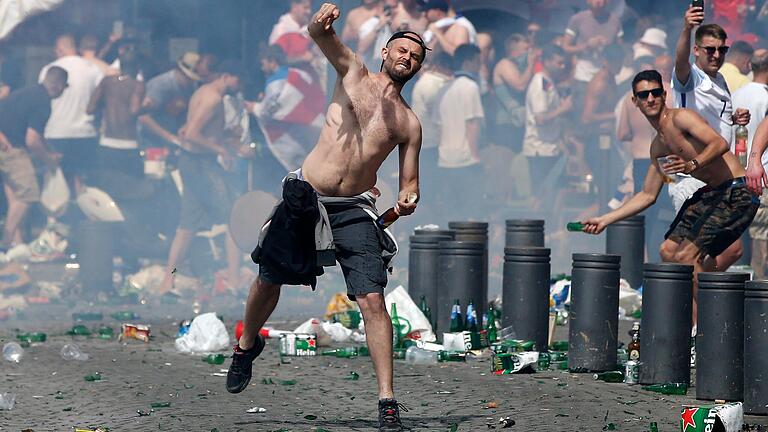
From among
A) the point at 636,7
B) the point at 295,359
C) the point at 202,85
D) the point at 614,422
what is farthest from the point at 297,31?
the point at 614,422

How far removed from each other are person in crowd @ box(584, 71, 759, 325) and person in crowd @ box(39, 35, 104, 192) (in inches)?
329

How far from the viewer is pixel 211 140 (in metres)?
18.4

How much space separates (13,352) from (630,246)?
616 centimetres

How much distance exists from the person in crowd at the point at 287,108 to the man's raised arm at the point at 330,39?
10.3 metres

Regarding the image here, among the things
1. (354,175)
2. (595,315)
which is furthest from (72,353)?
(354,175)

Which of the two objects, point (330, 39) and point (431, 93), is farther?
point (431, 93)

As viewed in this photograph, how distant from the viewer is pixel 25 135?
17625mm

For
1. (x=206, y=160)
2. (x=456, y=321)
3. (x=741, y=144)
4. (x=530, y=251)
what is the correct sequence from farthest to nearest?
(x=206, y=160), (x=741, y=144), (x=456, y=321), (x=530, y=251)

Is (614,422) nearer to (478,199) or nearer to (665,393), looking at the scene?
(665,393)

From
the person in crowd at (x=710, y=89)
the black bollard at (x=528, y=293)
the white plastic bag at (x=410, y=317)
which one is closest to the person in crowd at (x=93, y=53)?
the white plastic bag at (x=410, y=317)

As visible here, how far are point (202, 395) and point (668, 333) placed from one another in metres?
2.81

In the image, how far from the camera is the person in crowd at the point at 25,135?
17.5m

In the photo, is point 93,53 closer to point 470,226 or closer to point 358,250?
point 470,226

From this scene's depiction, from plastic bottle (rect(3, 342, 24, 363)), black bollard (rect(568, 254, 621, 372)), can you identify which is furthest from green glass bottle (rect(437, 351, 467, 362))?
plastic bottle (rect(3, 342, 24, 363))
